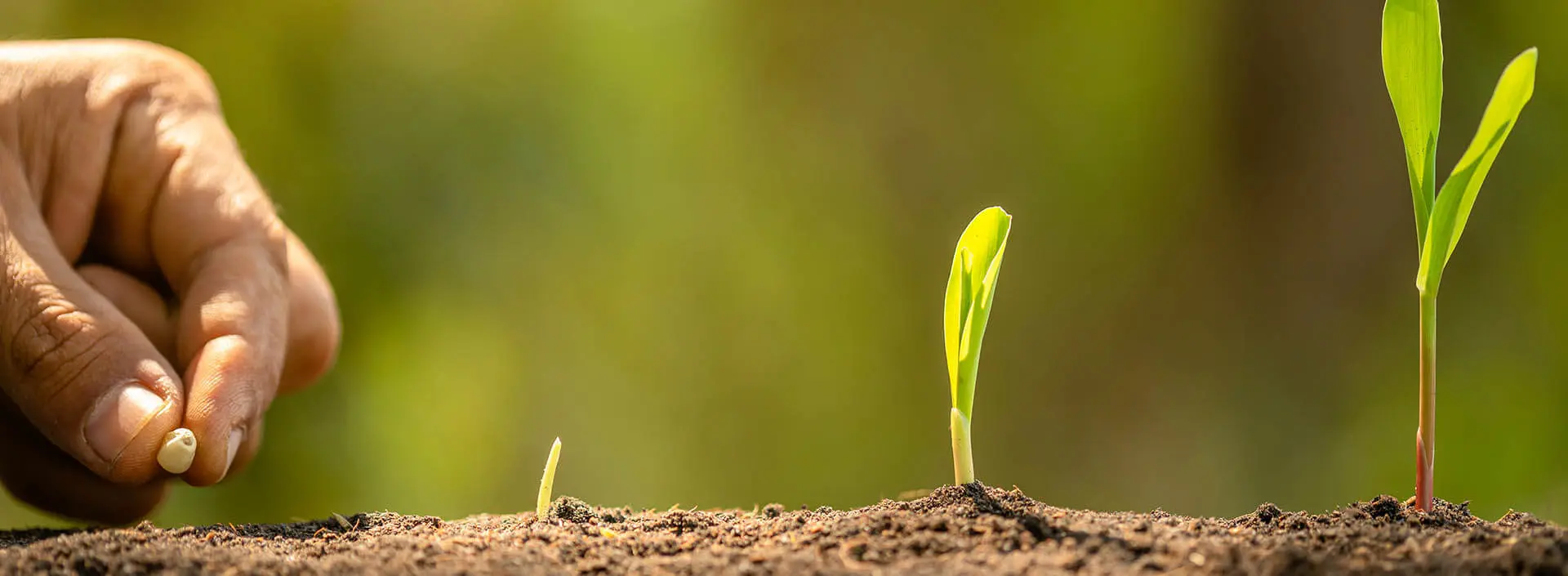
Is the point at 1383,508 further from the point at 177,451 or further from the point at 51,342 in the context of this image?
the point at 51,342

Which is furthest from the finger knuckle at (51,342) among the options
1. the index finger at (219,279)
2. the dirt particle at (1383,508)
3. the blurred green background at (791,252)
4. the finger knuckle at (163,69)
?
the blurred green background at (791,252)

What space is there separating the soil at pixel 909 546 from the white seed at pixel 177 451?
122 mm

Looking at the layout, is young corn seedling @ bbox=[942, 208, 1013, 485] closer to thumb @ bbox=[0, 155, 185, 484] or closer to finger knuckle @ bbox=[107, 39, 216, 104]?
thumb @ bbox=[0, 155, 185, 484]

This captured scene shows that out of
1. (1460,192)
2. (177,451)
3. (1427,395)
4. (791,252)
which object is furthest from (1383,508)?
(791,252)

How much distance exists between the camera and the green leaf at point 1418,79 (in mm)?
794

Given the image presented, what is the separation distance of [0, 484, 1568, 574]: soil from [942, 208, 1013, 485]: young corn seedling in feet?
0.16

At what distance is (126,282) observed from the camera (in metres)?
1.34

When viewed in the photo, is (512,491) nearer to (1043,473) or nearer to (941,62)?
(1043,473)

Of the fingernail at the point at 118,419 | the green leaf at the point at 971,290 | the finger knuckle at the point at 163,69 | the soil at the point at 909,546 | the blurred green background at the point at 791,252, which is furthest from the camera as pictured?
the blurred green background at the point at 791,252

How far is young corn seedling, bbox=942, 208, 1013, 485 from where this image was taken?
0.89 metres

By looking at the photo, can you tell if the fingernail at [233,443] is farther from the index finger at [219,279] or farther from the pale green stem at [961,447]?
the pale green stem at [961,447]

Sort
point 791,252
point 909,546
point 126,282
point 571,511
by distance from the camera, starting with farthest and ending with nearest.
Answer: point 791,252 → point 126,282 → point 571,511 → point 909,546

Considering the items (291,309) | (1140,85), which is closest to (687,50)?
(1140,85)

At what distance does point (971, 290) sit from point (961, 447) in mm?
144
